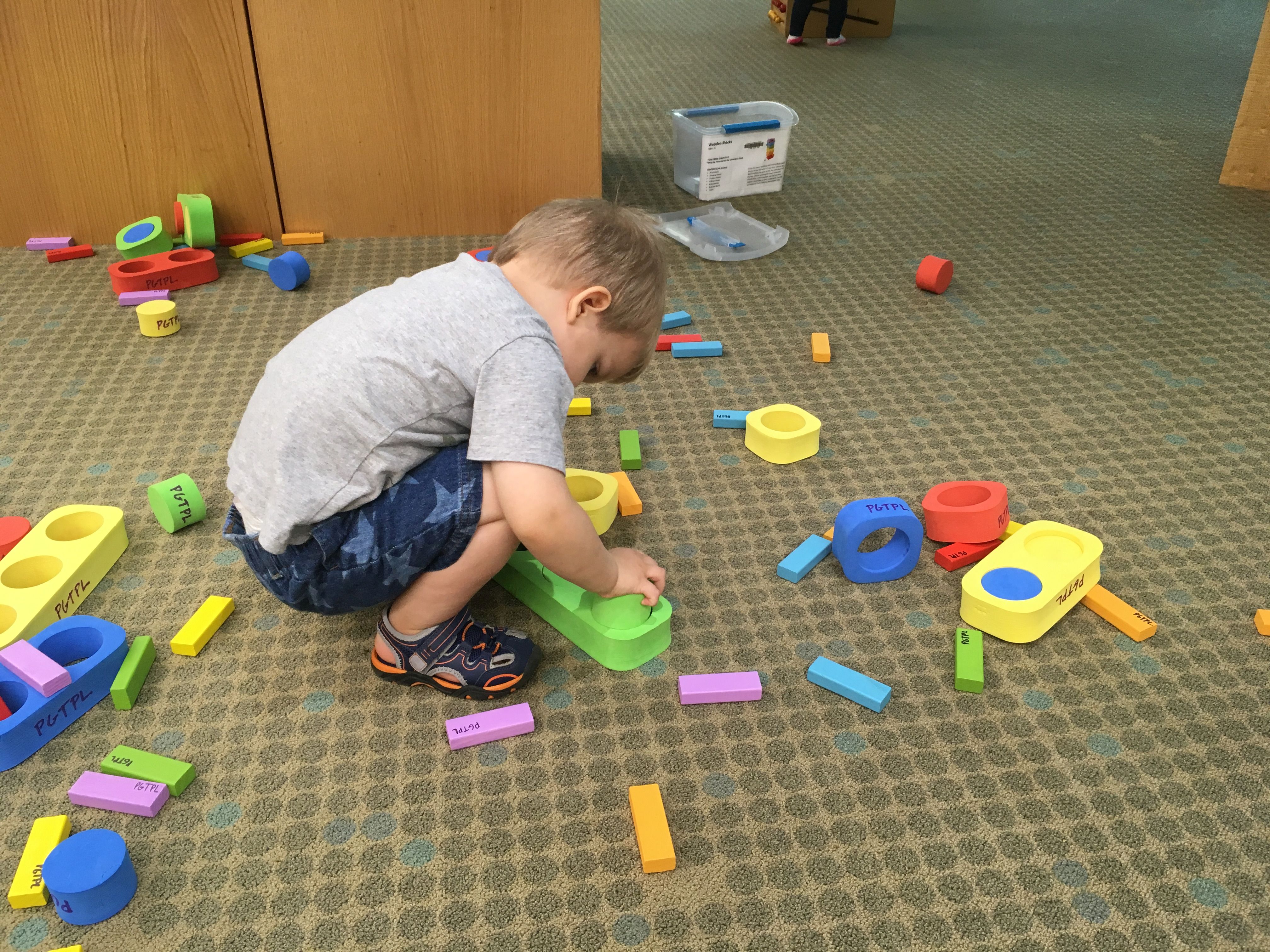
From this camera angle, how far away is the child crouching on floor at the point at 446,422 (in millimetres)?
809

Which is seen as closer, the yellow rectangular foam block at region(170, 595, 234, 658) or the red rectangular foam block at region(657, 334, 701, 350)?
the yellow rectangular foam block at region(170, 595, 234, 658)

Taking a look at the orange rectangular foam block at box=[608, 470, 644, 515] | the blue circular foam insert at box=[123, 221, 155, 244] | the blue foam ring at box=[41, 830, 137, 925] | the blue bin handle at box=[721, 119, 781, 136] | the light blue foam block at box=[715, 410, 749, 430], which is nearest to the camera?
the blue foam ring at box=[41, 830, 137, 925]

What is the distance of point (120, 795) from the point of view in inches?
32.2

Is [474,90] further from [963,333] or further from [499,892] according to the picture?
[499,892]

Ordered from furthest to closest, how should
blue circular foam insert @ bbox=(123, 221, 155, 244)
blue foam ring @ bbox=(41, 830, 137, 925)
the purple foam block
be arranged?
blue circular foam insert @ bbox=(123, 221, 155, 244) → the purple foam block → blue foam ring @ bbox=(41, 830, 137, 925)

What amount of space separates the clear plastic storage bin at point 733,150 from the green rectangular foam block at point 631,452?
37.9 inches

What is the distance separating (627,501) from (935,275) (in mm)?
826

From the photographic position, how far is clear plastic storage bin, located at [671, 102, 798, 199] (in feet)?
6.64

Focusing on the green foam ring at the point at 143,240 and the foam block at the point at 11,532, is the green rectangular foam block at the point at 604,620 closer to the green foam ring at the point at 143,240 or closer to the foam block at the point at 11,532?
the foam block at the point at 11,532

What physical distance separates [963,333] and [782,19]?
7.46ft

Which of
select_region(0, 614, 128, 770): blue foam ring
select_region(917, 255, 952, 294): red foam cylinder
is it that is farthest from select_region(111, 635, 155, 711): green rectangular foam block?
select_region(917, 255, 952, 294): red foam cylinder

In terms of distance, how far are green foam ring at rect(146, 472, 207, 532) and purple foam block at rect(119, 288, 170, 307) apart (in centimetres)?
62

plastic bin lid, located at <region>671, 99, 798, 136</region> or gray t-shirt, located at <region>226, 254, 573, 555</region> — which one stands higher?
gray t-shirt, located at <region>226, 254, 573, 555</region>

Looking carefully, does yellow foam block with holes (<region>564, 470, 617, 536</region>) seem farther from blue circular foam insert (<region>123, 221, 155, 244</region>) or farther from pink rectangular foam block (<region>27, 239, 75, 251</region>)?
pink rectangular foam block (<region>27, 239, 75, 251</region>)
